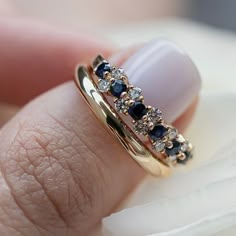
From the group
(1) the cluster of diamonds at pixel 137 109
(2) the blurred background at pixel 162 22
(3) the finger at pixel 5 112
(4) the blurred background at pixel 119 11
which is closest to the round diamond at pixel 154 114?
(1) the cluster of diamonds at pixel 137 109

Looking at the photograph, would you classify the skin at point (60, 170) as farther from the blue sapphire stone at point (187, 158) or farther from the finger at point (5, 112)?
the finger at point (5, 112)

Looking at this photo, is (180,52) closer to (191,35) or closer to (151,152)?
(151,152)

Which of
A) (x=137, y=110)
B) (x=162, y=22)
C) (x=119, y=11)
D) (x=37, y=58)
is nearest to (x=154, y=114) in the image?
(x=137, y=110)

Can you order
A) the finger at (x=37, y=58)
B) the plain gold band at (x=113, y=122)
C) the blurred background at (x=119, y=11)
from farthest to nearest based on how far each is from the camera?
the blurred background at (x=119, y=11) < the finger at (x=37, y=58) < the plain gold band at (x=113, y=122)

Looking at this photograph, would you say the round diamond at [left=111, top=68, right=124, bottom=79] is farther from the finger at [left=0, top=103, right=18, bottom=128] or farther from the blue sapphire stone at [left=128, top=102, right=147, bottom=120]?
the finger at [left=0, top=103, right=18, bottom=128]

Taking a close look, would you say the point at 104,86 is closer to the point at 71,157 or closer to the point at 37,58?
the point at 71,157
